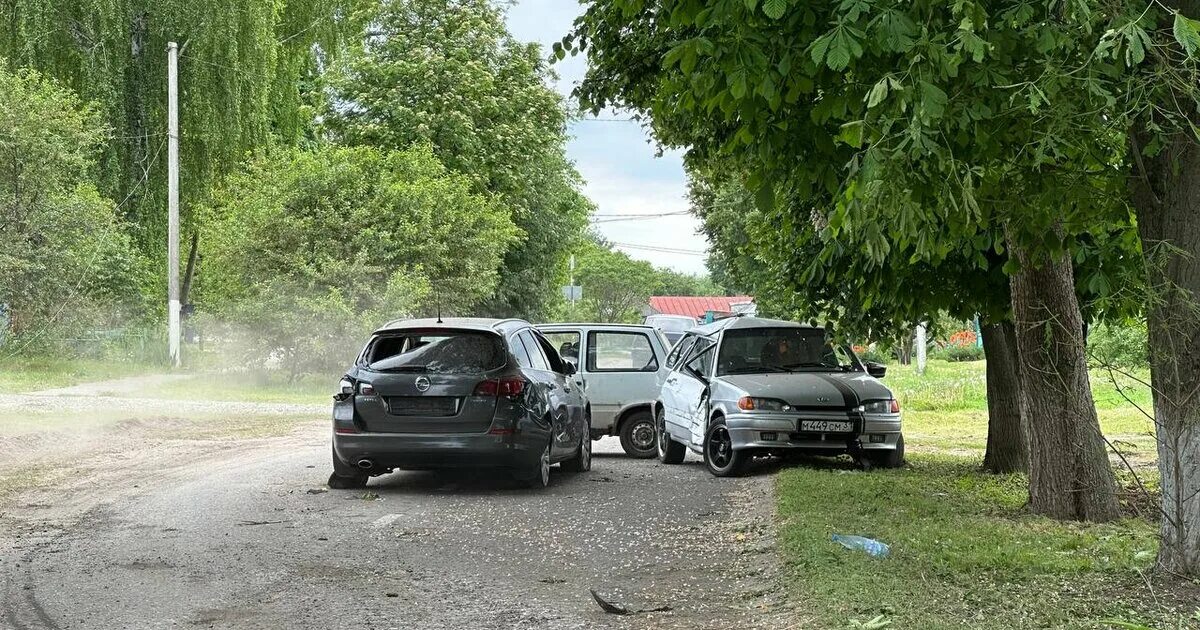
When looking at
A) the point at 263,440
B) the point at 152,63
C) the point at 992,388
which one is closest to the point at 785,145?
the point at 992,388

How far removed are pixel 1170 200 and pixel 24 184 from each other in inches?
1148

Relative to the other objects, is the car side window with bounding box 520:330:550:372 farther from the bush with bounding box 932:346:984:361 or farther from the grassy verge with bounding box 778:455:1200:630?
the bush with bounding box 932:346:984:361

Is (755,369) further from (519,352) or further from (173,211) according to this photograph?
(173,211)

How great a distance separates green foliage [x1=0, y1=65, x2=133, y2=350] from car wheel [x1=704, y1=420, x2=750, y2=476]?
21866 mm

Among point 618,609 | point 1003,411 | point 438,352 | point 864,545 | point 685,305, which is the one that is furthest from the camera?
point 685,305

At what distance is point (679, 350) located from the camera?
52.7 feet

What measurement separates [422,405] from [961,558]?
5.57 m

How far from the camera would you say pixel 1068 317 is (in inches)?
358

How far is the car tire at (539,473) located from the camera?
1220 centimetres

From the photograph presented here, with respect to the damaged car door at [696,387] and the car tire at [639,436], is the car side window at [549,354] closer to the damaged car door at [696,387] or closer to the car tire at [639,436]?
the damaged car door at [696,387]

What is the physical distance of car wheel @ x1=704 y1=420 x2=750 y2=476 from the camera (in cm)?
1338

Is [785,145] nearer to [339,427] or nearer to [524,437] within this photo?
[524,437]

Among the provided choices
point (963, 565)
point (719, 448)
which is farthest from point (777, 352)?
point (963, 565)

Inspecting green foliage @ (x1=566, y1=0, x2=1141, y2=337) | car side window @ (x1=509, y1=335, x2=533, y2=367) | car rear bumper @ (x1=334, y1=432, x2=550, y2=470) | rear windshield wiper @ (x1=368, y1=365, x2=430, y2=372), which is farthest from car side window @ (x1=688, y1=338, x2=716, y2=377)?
Answer: green foliage @ (x1=566, y1=0, x2=1141, y2=337)
